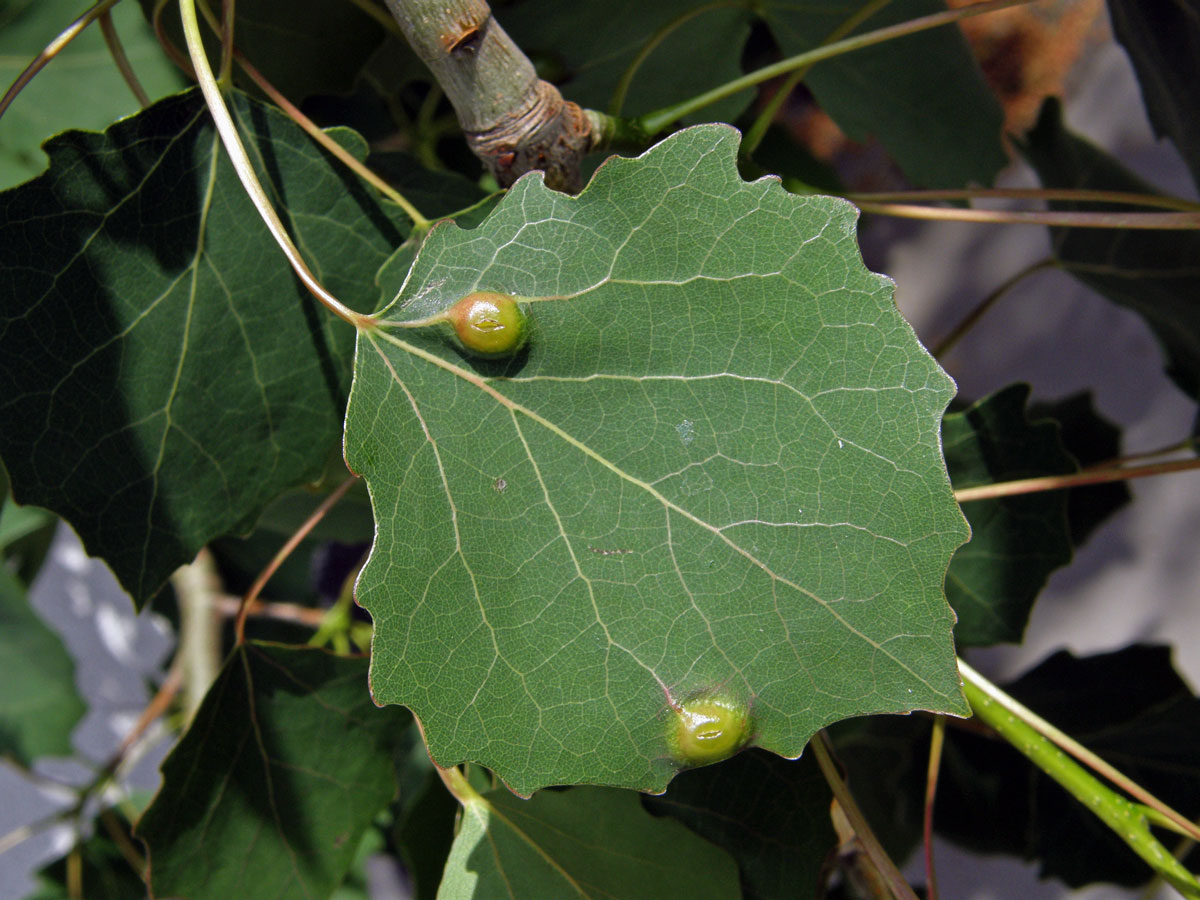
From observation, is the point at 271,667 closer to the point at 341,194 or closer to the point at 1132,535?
the point at 341,194

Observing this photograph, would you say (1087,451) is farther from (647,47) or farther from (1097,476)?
(647,47)

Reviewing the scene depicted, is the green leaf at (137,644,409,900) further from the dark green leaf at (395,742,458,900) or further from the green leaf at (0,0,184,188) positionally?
the green leaf at (0,0,184,188)

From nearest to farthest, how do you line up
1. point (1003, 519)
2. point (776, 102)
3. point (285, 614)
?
point (776, 102) → point (1003, 519) → point (285, 614)

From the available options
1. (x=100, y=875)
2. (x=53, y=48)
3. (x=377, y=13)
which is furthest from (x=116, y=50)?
(x=100, y=875)

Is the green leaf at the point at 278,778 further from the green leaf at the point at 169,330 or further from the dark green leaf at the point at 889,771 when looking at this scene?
the dark green leaf at the point at 889,771

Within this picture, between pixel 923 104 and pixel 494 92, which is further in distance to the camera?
pixel 923 104

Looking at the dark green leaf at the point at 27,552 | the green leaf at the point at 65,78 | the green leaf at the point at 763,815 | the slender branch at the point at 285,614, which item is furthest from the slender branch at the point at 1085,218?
the dark green leaf at the point at 27,552

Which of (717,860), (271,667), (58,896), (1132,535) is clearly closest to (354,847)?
(271,667)
